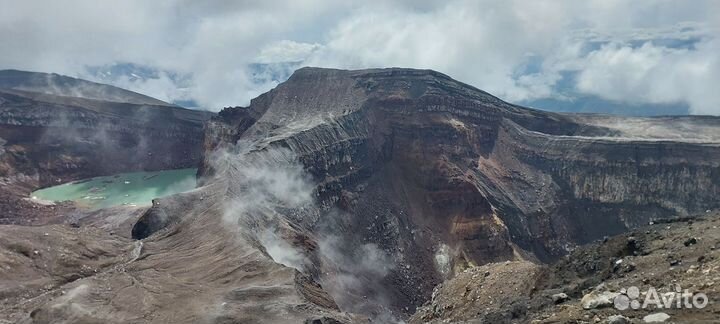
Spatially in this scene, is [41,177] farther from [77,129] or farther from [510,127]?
[510,127]

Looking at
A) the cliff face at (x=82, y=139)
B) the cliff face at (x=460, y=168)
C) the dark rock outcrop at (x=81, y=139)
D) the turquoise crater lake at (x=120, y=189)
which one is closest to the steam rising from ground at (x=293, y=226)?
the cliff face at (x=460, y=168)

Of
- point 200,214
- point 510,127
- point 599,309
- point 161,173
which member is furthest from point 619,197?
point 161,173

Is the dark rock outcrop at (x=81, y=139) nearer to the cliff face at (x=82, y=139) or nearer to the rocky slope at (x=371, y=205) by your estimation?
the cliff face at (x=82, y=139)

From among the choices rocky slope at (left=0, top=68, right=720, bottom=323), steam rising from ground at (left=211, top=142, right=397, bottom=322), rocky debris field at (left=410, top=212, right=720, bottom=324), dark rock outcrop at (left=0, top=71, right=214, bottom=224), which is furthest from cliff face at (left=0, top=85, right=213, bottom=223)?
rocky debris field at (left=410, top=212, right=720, bottom=324)

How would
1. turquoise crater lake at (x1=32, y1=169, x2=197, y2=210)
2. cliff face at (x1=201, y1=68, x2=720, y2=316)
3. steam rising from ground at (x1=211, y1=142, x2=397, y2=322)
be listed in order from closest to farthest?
steam rising from ground at (x1=211, y1=142, x2=397, y2=322) < cliff face at (x1=201, y1=68, x2=720, y2=316) < turquoise crater lake at (x1=32, y1=169, x2=197, y2=210)

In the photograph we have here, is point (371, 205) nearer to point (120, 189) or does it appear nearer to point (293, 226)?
point (293, 226)

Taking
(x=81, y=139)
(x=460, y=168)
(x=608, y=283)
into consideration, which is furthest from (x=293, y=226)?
(x=81, y=139)

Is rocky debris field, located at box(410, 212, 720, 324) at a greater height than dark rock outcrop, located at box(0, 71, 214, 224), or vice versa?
dark rock outcrop, located at box(0, 71, 214, 224)

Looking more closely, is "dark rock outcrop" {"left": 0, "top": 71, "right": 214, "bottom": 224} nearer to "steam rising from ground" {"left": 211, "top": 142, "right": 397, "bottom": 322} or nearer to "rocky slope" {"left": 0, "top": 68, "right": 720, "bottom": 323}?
"rocky slope" {"left": 0, "top": 68, "right": 720, "bottom": 323}
